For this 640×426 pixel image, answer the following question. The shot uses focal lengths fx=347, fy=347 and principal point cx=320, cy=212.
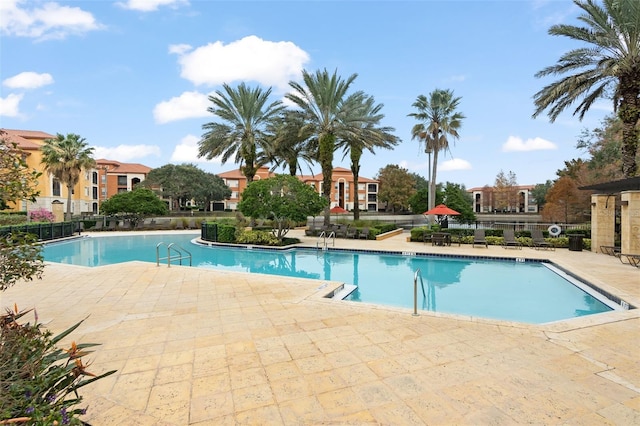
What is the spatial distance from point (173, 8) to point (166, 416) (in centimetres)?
1291

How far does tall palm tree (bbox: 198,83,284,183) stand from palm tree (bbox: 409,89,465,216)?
10585 mm

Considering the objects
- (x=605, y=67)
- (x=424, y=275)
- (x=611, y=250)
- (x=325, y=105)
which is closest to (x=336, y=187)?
(x=325, y=105)

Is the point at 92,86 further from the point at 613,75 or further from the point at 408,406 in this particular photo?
the point at 613,75

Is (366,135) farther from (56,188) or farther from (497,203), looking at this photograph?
(497,203)

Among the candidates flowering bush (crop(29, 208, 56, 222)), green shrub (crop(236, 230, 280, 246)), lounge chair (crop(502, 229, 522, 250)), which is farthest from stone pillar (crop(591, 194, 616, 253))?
flowering bush (crop(29, 208, 56, 222))

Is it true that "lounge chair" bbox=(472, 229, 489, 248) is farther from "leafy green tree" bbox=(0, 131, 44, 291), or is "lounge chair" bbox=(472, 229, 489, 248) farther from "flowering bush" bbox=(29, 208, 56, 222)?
"flowering bush" bbox=(29, 208, 56, 222)

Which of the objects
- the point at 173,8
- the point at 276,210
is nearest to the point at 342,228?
the point at 276,210

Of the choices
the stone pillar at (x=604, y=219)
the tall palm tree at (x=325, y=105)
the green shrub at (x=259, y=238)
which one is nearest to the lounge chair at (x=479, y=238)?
the stone pillar at (x=604, y=219)

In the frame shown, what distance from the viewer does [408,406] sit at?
11.6 feet

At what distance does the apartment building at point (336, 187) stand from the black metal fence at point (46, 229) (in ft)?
143

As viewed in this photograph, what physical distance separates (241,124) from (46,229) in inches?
561

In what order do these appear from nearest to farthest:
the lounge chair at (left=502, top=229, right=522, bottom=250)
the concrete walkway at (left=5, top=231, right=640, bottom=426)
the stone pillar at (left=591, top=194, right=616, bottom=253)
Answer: the concrete walkway at (left=5, top=231, right=640, bottom=426) < the stone pillar at (left=591, top=194, right=616, bottom=253) < the lounge chair at (left=502, top=229, right=522, bottom=250)

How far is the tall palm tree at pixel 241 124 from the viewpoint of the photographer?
79.8 feet

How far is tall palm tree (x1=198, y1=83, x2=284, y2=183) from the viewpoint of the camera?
24328 millimetres
